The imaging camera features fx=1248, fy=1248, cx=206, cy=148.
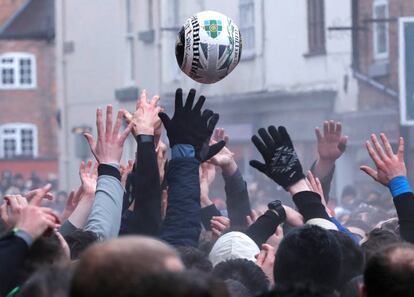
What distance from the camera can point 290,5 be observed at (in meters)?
24.0

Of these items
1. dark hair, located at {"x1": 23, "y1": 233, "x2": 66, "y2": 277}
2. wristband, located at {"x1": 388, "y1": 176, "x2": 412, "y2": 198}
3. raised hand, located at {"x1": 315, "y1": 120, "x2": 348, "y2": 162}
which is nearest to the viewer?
dark hair, located at {"x1": 23, "y1": 233, "x2": 66, "y2": 277}

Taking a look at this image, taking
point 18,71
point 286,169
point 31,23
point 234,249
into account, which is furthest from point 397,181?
point 18,71

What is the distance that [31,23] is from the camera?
1745 inches

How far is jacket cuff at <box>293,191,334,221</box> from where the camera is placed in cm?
553

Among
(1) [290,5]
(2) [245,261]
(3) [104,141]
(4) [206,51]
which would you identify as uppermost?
(1) [290,5]

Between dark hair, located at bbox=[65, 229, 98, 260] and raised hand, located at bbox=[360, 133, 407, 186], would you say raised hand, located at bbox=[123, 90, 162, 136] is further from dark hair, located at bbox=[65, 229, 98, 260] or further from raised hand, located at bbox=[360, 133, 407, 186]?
raised hand, located at bbox=[360, 133, 407, 186]

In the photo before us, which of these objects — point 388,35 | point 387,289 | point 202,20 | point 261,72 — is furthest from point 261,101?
point 387,289

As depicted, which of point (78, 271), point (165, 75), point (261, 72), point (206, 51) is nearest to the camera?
point (78, 271)

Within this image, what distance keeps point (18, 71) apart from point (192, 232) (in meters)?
41.4

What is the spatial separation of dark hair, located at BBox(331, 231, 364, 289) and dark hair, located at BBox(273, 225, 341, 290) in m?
0.32

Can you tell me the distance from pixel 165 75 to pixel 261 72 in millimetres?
2671

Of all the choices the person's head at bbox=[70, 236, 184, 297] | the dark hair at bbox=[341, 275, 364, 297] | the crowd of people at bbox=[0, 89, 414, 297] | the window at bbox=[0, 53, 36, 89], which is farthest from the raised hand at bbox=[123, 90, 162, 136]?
the window at bbox=[0, 53, 36, 89]

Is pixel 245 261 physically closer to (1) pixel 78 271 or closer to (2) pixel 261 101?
(1) pixel 78 271

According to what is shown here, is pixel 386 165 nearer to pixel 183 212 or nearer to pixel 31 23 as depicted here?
pixel 183 212
